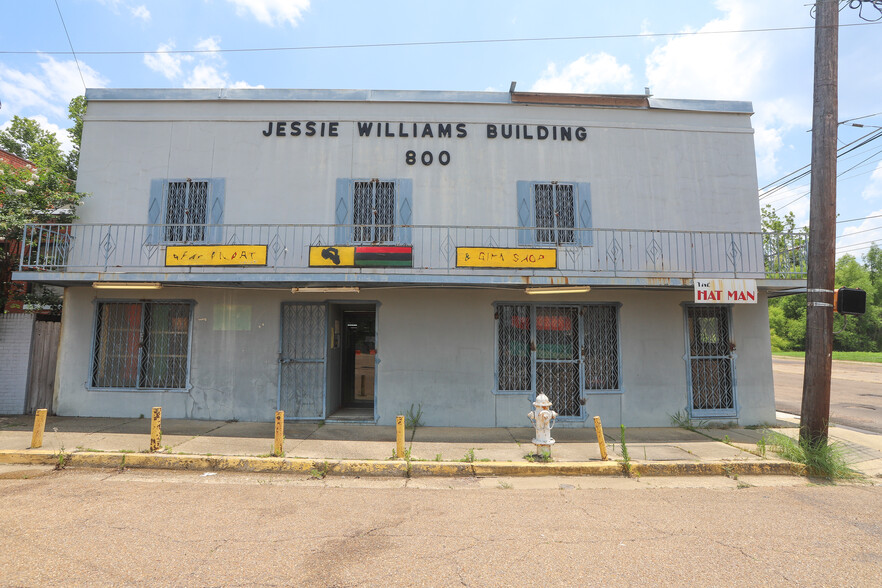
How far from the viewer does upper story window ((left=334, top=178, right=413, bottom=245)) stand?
9.66 metres

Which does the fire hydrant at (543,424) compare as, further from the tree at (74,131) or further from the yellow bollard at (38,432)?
the tree at (74,131)

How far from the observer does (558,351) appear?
975 centimetres

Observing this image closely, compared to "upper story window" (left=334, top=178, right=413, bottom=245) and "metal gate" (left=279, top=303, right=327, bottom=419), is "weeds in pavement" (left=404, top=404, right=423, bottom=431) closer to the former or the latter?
"metal gate" (left=279, top=303, right=327, bottom=419)

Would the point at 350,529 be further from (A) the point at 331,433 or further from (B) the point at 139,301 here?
(B) the point at 139,301

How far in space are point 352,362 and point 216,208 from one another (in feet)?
16.9

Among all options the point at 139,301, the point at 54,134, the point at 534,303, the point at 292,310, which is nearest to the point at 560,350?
the point at 534,303

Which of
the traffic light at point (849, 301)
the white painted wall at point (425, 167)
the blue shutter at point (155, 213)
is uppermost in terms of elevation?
the white painted wall at point (425, 167)

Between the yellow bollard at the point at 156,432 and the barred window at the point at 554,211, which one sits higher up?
the barred window at the point at 554,211

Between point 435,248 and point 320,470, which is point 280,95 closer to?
point 435,248

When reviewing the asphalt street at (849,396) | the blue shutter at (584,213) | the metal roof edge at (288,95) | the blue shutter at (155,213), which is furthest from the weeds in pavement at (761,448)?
the blue shutter at (155,213)

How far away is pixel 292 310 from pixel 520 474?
5.76m

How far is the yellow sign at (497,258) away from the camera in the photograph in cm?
939

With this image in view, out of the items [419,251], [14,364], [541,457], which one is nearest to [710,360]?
[541,457]

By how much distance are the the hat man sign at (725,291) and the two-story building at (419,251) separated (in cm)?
68
